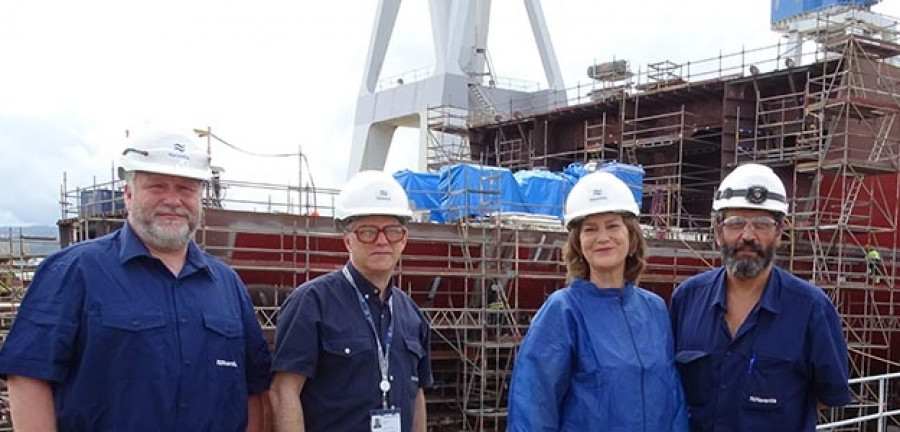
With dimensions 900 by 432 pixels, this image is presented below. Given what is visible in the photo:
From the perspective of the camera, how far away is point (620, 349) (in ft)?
11.3

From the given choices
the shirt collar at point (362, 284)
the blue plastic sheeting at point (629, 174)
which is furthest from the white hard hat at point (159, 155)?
the blue plastic sheeting at point (629, 174)

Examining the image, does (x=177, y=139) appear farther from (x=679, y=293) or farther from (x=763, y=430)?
(x=763, y=430)

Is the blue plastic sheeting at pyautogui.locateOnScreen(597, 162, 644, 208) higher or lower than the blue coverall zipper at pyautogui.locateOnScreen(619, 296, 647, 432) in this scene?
higher

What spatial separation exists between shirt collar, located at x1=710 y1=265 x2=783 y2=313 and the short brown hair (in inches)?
17.3

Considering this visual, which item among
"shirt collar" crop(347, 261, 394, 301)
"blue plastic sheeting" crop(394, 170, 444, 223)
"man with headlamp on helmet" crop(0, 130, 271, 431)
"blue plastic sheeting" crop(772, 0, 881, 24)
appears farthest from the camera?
"blue plastic sheeting" crop(772, 0, 881, 24)

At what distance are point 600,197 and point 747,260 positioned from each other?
841 millimetres

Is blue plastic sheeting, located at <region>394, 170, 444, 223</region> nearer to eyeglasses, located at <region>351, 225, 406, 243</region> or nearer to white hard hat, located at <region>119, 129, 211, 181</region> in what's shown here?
eyeglasses, located at <region>351, 225, 406, 243</region>

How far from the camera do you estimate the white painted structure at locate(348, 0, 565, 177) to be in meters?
27.8

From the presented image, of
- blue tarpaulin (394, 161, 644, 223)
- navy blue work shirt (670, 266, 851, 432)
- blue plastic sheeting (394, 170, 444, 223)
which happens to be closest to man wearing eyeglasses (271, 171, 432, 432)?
navy blue work shirt (670, 266, 851, 432)

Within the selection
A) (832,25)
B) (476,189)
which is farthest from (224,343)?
(832,25)

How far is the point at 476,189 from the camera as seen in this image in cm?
1650

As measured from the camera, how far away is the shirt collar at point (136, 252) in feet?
10.0

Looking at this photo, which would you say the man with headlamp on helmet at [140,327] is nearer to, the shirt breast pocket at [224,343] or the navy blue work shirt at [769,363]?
the shirt breast pocket at [224,343]

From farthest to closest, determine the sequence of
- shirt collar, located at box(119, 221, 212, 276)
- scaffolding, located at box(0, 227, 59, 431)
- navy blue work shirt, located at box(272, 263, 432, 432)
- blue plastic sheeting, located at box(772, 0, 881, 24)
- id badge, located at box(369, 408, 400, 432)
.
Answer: blue plastic sheeting, located at box(772, 0, 881, 24) < scaffolding, located at box(0, 227, 59, 431) < id badge, located at box(369, 408, 400, 432) < navy blue work shirt, located at box(272, 263, 432, 432) < shirt collar, located at box(119, 221, 212, 276)
